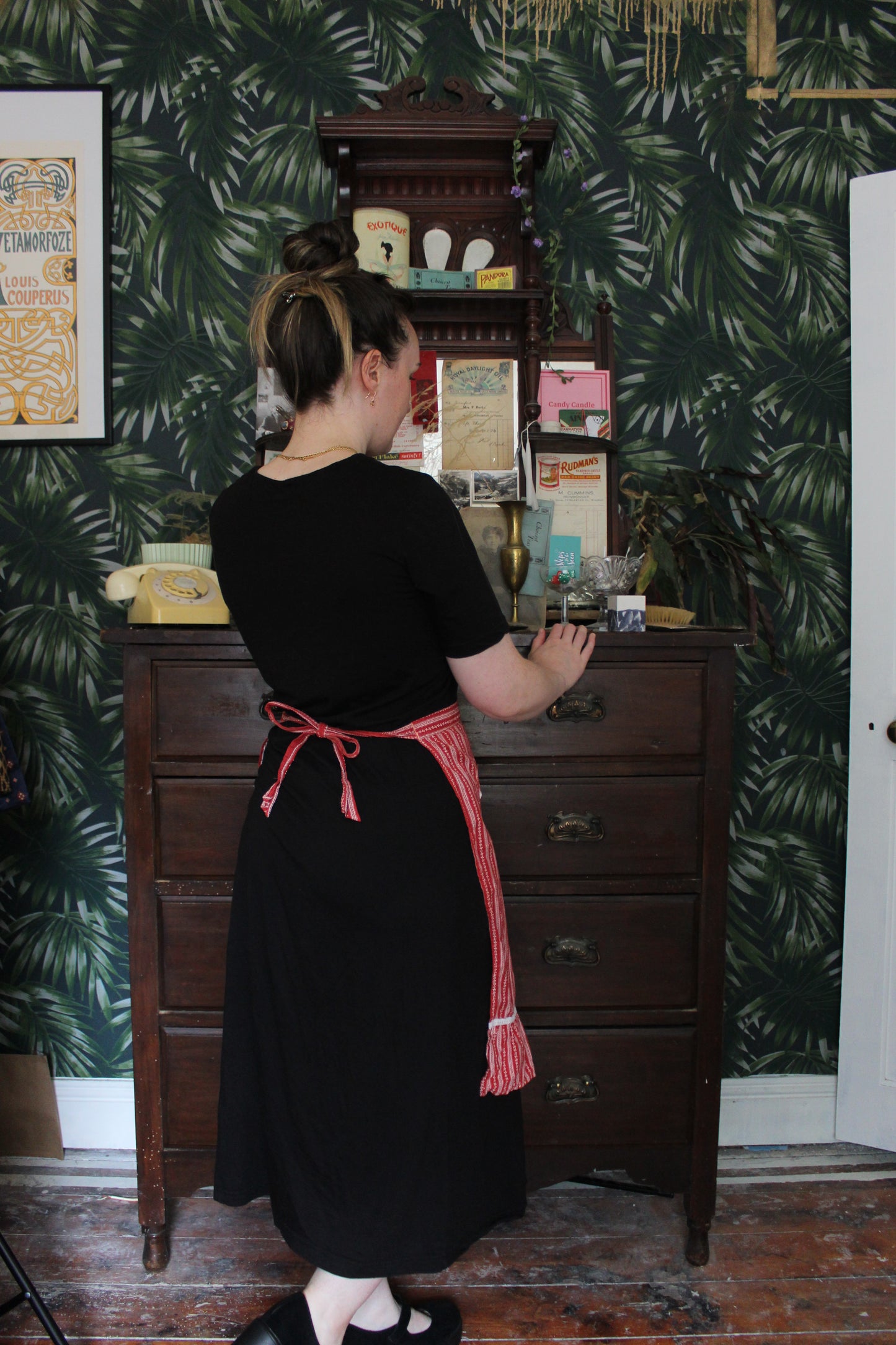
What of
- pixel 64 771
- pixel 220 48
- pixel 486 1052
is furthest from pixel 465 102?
pixel 486 1052

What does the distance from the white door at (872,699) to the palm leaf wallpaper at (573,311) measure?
0.28 feet

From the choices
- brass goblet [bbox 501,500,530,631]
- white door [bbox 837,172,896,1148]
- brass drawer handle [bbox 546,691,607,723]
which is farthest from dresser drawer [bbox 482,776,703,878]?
white door [bbox 837,172,896,1148]

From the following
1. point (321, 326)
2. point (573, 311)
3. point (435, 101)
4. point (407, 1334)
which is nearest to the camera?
point (321, 326)

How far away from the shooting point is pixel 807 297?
219 centimetres

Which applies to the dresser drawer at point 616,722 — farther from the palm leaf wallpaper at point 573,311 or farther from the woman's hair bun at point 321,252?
the woman's hair bun at point 321,252

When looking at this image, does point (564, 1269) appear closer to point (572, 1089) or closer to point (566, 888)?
point (572, 1089)

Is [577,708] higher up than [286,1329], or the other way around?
[577,708]

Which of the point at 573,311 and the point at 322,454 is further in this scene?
the point at 573,311

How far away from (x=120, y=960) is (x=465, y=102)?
2284mm

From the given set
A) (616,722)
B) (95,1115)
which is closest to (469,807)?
(616,722)

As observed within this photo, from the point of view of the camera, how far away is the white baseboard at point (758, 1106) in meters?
2.19

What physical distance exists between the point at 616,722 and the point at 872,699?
0.87m

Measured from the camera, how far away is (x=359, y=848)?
126cm

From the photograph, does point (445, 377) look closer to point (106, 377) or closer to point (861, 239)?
point (106, 377)
